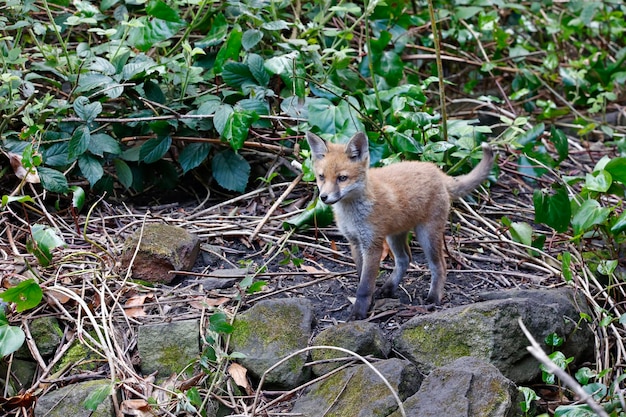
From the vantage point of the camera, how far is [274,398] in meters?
4.65

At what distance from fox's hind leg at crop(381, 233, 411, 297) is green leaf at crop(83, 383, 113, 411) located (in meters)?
2.18

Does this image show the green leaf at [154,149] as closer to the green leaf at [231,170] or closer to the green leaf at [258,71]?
the green leaf at [231,170]

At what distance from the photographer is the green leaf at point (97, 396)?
→ 423 centimetres

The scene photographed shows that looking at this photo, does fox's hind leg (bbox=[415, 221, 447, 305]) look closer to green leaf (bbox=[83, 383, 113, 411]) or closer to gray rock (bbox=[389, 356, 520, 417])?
gray rock (bbox=[389, 356, 520, 417])

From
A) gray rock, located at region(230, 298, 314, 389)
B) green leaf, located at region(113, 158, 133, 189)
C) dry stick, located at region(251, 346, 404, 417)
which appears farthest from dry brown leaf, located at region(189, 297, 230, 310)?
green leaf, located at region(113, 158, 133, 189)

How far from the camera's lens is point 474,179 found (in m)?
5.90

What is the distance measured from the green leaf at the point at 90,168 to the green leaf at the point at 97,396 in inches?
87.4

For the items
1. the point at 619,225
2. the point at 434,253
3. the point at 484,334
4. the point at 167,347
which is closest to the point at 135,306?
the point at 167,347

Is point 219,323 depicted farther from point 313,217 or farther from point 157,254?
point 313,217

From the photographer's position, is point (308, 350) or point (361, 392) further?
point (308, 350)

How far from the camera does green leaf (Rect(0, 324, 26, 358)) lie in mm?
4500

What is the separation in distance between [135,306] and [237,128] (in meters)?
1.75

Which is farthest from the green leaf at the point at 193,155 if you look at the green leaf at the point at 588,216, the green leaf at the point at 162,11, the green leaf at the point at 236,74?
the green leaf at the point at 588,216

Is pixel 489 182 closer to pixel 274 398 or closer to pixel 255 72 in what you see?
pixel 255 72
